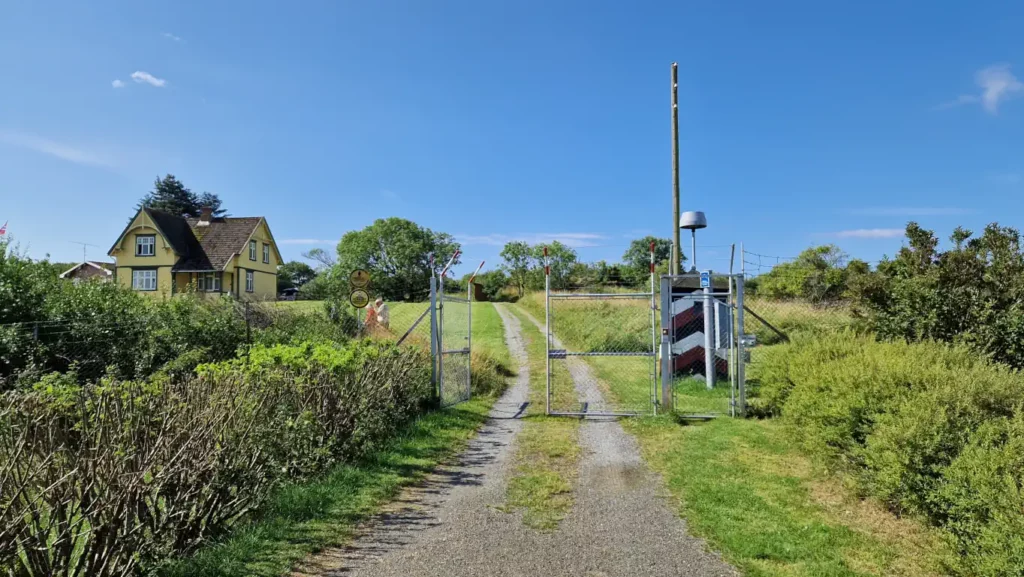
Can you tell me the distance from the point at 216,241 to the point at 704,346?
38.0 meters

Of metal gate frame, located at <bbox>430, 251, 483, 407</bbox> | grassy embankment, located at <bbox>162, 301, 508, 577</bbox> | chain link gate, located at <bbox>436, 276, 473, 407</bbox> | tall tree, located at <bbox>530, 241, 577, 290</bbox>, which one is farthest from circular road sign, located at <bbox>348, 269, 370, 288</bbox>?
tall tree, located at <bbox>530, 241, 577, 290</bbox>

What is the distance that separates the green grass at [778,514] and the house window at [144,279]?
1594 inches

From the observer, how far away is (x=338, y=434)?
605cm

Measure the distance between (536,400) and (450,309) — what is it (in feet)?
8.20

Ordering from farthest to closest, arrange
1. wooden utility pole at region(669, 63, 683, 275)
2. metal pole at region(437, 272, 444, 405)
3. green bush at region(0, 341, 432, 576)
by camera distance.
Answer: wooden utility pole at region(669, 63, 683, 275) < metal pole at region(437, 272, 444, 405) < green bush at region(0, 341, 432, 576)

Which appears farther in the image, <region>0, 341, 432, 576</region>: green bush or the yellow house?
the yellow house

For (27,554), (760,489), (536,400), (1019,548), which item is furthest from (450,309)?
(1019,548)

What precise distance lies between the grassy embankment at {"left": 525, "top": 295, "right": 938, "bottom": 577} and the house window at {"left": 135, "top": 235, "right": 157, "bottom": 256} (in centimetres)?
3978

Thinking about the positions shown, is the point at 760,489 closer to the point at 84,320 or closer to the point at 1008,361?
the point at 1008,361

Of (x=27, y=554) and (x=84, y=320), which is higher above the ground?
(x=84, y=320)

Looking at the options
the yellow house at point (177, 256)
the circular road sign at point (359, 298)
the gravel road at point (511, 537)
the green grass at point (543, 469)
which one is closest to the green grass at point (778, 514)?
the gravel road at point (511, 537)

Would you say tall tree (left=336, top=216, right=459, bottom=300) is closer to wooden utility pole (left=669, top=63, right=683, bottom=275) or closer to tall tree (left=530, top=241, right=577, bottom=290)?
tall tree (left=530, top=241, right=577, bottom=290)

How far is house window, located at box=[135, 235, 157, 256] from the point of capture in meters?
37.6

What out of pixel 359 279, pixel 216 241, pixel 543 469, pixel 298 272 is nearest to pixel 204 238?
pixel 216 241
